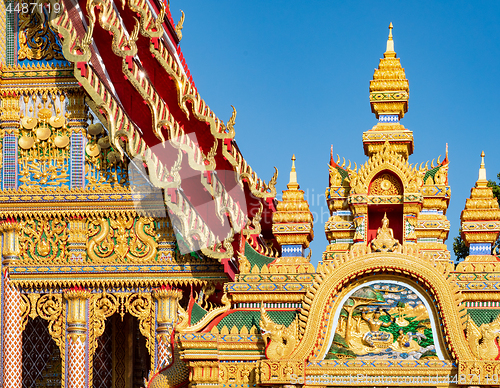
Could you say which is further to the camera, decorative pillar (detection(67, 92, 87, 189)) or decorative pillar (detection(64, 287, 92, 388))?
decorative pillar (detection(67, 92, 87, 189))

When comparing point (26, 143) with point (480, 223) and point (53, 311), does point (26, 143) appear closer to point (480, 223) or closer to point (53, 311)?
point (53, 311)

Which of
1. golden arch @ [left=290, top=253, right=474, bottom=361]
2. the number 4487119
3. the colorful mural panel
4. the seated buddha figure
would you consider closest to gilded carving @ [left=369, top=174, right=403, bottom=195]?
the seated buddha figure

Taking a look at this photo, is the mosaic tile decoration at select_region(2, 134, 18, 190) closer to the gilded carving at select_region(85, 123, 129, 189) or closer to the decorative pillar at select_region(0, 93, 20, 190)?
the decorative pillar at select_region(0, 93, 20, 190)

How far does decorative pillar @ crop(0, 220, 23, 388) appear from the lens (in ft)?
67.0

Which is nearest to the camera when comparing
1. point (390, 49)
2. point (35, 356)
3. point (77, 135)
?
point (390, 49)

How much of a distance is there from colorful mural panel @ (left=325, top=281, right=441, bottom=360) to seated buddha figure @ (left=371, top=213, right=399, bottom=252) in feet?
1.73

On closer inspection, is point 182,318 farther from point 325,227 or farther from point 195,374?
point 325,227

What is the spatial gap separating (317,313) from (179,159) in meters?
4.65

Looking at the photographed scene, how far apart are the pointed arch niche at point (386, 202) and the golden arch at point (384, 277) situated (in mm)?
1226

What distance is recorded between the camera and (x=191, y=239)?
66.4 feet

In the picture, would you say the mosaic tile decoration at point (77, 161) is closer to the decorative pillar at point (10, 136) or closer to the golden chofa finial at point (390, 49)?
the decorative pillar at point (10, 136)

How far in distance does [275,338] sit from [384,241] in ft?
7.01

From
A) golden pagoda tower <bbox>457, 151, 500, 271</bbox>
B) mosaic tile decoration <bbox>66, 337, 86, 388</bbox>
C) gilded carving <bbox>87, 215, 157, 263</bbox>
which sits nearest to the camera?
golden pagoda tower <bbox>457, 151, 500, 271</bbox>

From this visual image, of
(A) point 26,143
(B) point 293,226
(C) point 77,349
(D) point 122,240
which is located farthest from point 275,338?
(A) point 26,143
